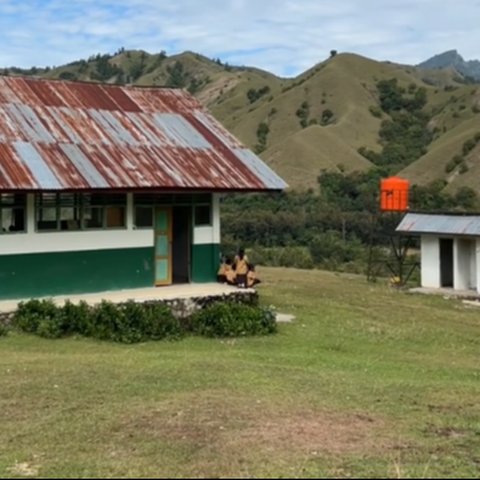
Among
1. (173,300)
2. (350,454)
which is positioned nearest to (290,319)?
(173,300)

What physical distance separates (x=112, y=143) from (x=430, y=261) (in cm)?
1595

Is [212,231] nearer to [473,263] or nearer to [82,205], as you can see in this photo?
[82,205]

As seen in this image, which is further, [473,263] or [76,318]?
[473,263]

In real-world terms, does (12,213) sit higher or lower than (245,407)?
higher

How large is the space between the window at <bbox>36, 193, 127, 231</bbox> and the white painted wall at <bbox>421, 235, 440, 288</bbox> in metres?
15.6

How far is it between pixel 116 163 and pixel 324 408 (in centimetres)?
1030

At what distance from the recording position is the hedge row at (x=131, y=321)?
15117 mm

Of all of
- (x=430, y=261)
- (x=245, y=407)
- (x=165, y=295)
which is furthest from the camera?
(x=430, y=261)

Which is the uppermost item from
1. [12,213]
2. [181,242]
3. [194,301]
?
[12,213]

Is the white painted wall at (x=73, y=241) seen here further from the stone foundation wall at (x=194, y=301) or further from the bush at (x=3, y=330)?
the stone foundation wall at (x=194, y=301)

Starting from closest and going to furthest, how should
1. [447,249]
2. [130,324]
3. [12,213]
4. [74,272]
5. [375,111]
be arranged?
[130,324] < [12,213] < [74,272] < [447,249] < [375,111]

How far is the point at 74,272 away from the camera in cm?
1783

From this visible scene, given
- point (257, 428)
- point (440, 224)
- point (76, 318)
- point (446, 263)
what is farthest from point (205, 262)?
point (446, 263)

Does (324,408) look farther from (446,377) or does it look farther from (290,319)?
(290,319)
